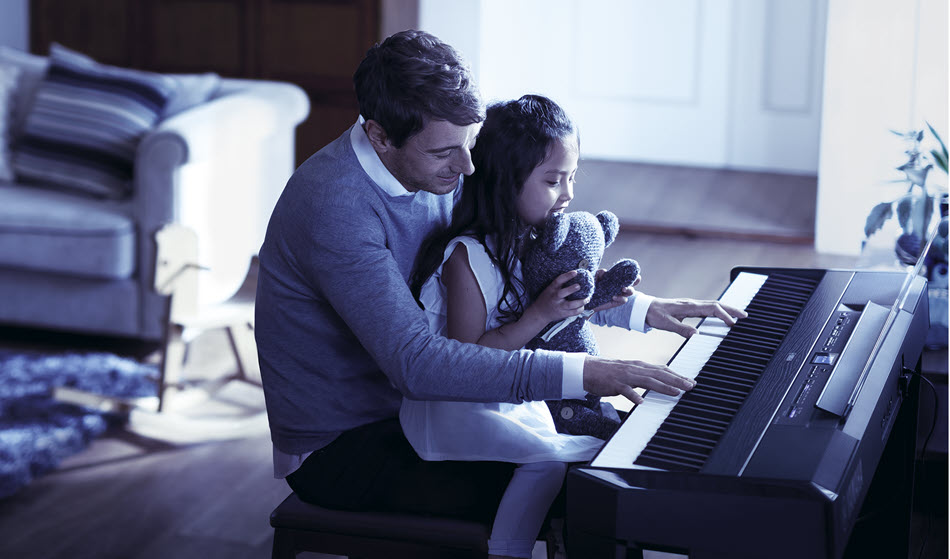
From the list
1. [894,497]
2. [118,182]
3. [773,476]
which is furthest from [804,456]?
[118,182]

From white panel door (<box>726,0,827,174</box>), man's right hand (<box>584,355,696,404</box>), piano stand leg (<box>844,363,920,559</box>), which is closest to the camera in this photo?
man's right hand (<box>584,355,696,404</box>)

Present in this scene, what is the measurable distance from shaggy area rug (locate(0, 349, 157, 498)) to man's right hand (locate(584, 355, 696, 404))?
1.75 meters

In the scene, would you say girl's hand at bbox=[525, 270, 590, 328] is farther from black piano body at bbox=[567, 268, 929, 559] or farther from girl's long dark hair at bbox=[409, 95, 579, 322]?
black piano body at bbox=[567, 268, 929, 559]

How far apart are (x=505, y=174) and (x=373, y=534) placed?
0.53m

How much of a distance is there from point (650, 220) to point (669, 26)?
1472 mm

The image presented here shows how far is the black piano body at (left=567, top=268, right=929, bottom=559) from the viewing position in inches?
47.8

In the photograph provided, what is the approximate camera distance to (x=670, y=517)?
1.25m

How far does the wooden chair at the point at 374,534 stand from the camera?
159cm

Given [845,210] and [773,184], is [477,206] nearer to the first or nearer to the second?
[845,210]

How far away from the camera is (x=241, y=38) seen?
17.8ft

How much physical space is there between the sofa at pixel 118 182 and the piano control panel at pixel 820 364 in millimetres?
1991

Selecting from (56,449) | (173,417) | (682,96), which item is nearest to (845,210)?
(682,96)

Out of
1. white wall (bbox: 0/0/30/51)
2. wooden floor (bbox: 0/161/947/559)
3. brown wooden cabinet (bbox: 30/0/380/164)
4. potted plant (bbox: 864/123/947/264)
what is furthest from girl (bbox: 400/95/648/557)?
white wall (bbox: 0/0/30/51)

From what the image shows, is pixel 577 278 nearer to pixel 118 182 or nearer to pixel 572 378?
pixel 572 378
